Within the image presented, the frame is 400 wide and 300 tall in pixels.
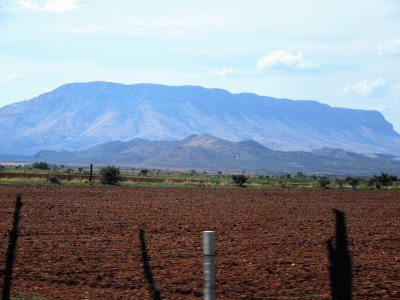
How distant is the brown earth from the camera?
1220 centimetres

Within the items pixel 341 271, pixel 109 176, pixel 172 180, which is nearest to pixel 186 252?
pixel 341 271

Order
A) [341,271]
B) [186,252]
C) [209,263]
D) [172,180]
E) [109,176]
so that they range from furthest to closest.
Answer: [172,180]
[109,176]
[186,252]
[341,271]
[209,263]

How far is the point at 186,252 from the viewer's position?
16.4 meters

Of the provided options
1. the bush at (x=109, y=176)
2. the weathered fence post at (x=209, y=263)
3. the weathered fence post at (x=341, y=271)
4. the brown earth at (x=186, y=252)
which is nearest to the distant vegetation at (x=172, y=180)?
the bush at (x=109, y=176)

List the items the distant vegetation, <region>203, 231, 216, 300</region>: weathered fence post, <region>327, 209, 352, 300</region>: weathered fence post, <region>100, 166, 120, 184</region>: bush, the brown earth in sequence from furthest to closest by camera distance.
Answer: the distant vegetation
<region>100, 166, 120, 184</region>: bush
the brown earth
<region>327, 209, 352, 300</region>: weathered fence post
<region>203, 231, 216, 300</region>: weathered fence post

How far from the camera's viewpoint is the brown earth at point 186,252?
40.0 ft

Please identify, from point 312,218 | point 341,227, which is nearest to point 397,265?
point 341,227

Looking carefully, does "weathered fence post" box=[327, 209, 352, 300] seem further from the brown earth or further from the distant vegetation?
the distant vegetation

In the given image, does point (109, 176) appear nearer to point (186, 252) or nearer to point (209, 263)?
point (186, 252)

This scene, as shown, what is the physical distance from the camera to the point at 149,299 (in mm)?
11312

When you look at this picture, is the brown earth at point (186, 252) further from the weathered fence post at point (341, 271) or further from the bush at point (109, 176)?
the bush at point (109, 176)

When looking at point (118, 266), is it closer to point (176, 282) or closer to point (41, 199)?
point (176, 282)

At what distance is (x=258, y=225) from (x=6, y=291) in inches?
546

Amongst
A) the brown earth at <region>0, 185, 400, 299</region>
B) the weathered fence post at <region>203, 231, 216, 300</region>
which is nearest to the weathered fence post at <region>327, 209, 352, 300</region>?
the brown earth at <region>0, 185, 400, 299</region>
